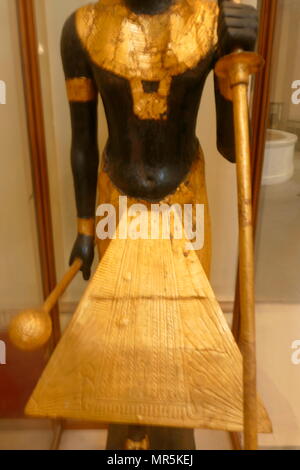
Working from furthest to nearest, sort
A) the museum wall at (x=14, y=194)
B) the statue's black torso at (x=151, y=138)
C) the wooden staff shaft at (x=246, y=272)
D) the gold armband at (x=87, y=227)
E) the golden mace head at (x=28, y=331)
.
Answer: the museum wall at (x=14, y=194), the gold armband at (x=87, y=227), the statue's black torso at (x=151, y=138), the golden mace head at (x=28, y=331), the wooden staff shaft at (x=246, y=272)

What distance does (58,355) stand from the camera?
23.8 inches

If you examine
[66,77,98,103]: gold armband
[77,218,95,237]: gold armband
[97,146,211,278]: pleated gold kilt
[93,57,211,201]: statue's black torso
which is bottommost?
[77,218,95,237]: gold armband

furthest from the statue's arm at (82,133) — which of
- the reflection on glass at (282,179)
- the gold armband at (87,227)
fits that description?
the reflection on glass at (282,179)

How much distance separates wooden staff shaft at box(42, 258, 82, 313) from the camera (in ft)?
2.14

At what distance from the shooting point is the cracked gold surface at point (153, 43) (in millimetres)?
675

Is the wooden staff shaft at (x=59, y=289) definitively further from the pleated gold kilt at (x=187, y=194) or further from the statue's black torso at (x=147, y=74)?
the statue's black torso at (x=147, y=74)

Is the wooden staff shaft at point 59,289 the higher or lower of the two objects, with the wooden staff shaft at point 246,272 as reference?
lower

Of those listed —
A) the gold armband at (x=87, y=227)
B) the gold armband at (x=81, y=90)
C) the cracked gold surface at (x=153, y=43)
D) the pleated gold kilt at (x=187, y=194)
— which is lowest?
the gold armband at (x=87, y=227)

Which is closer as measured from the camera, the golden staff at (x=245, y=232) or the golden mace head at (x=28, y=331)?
the golden staff at (x=245, y=232)

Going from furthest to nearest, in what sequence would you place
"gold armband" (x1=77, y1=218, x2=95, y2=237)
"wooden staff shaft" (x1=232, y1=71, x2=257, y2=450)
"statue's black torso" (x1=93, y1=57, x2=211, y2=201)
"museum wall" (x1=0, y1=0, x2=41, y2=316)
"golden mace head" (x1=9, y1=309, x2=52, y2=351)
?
"museum wall" (x1=0, y1=0, x2=41, y2=316) < "gold armband" (x1=77, y1=218, x2=95, y2=237) < "statue's black torso" (x1=93, y1=57, x2=211, y2=201) < "golden mace head" (x1=9, y1=309, x2=52, y2=351) < "wooden staff shaft" (x1=232, y1=71, x2=257, y2=450)

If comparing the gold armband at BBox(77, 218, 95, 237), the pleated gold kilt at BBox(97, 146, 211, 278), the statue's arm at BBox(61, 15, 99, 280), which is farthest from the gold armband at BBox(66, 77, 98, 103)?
the gold armband at BBox(77, 218, 95, 237)

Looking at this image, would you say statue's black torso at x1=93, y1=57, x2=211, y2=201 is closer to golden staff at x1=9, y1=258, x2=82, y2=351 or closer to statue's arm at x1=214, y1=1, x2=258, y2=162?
statue's arm at x1=214, y1=1, x2=258, y2=162

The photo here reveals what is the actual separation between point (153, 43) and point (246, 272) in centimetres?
44

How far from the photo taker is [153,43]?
0.69 meters
